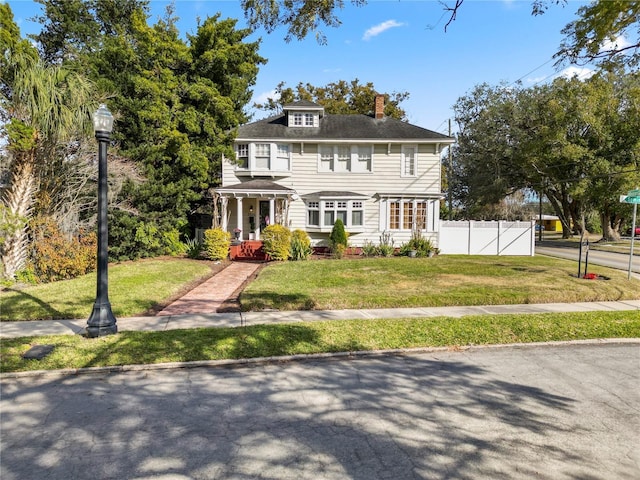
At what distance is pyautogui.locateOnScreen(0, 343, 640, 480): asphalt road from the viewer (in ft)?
10.6

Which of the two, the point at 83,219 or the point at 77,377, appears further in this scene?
the point at 83,219

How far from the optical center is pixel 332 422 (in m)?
3.95

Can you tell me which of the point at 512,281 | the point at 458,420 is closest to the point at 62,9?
the point at 512,281

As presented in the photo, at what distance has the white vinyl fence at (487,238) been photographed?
20.4 m

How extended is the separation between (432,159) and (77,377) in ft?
61.1

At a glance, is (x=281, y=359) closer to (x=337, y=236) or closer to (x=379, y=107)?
(x=337, y=236)

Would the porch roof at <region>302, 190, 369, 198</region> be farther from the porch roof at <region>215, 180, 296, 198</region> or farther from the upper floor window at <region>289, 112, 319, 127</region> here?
the upper floor window at <region>289, 112, 319, 127</region>

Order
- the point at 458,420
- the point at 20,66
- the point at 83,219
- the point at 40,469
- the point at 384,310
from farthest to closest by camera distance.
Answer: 1. the point at 83,219
2. the point at 20,66
3. the point at 384,310
4. the point at 458,420
5. the point at 40,469

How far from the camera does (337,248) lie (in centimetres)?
1777

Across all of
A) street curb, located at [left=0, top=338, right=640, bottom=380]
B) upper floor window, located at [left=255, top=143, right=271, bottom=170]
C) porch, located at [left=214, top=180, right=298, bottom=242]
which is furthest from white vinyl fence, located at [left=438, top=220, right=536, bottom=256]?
street curb, located at [left=0, top=338, right=640, bottom=380]

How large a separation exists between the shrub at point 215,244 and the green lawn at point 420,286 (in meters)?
3.82

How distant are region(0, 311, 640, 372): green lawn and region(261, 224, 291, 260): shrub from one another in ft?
31.2

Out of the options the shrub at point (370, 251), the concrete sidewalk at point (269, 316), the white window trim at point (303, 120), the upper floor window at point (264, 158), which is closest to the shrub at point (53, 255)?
the concrete sidewalk at point (269, 316)

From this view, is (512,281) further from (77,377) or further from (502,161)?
(502,161)
